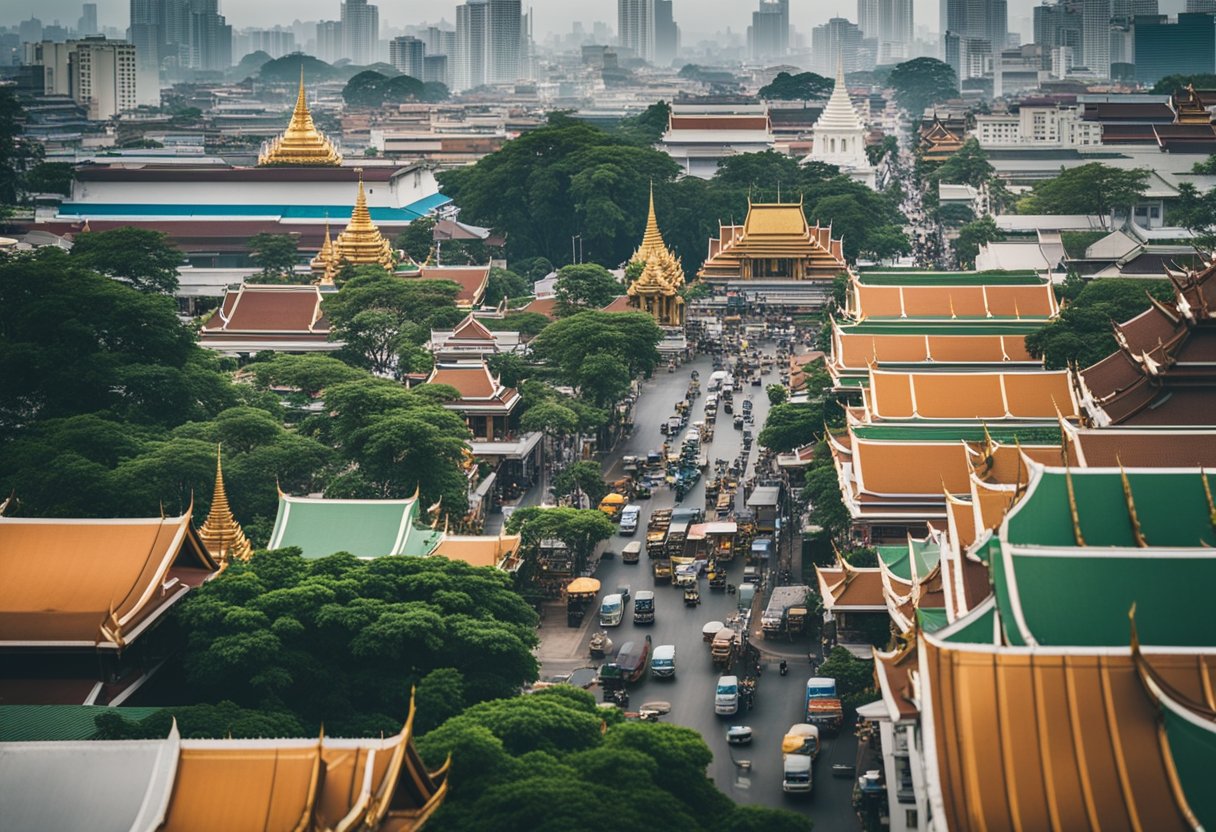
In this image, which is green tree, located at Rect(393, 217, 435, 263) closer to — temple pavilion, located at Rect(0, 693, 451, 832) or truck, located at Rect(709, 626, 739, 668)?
truck, located at Rect(709, 626, 739, 668)

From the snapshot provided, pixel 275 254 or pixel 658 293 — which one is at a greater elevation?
pixel 275 254

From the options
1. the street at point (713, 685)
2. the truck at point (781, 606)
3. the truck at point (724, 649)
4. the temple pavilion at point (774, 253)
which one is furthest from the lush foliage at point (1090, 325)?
the temple pavilion at point (774, 253)

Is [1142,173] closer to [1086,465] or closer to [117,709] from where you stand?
[1086,465]

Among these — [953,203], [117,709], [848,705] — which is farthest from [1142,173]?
[117,709]

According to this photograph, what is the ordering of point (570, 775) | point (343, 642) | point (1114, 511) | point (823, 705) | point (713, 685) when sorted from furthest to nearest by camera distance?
1. point (713, 685)
2. point (823, 705)
3. point (343, 642)
4. point (1114, 511)
5. point (570, 775)

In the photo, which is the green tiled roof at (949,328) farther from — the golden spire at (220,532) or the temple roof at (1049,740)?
the temple roof at (1049,740)

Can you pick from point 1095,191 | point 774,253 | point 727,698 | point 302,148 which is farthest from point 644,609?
point 302,148

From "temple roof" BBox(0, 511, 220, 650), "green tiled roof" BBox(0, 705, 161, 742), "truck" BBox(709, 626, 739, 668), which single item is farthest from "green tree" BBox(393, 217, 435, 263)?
"green tiled roof" BBox(0, 705, 161, 742)

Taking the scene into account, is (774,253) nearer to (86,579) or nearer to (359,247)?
(359,247)
